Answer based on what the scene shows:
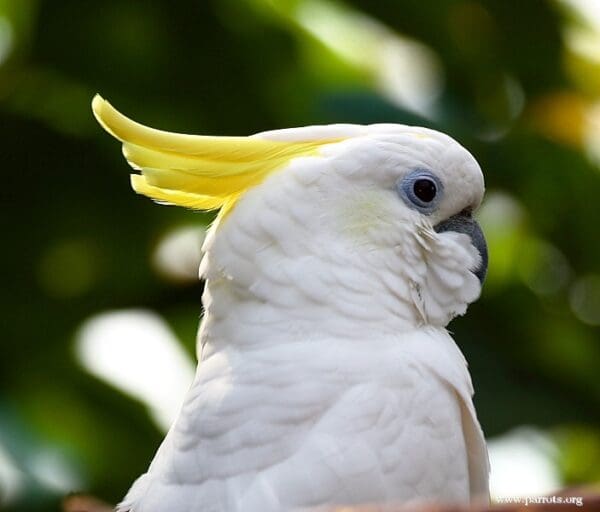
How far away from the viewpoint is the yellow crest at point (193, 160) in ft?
5.90

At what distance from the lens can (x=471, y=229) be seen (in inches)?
77.5

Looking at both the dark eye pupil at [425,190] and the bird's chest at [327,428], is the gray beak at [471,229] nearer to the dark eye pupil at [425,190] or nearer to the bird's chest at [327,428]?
the dark eye pupil at [425,190]

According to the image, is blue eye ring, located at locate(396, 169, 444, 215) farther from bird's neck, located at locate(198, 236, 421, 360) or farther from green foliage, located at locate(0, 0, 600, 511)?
green foliage, located at locate(0, 0, 600, 511)

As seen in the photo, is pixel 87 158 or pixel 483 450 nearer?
pixel 483 450

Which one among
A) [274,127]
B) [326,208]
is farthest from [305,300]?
[274,127]

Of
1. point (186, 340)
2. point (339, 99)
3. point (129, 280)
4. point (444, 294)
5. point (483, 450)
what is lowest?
point (483, 450)

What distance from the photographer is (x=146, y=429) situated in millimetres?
3418

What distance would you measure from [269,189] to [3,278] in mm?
2048

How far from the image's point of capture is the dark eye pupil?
1883mm

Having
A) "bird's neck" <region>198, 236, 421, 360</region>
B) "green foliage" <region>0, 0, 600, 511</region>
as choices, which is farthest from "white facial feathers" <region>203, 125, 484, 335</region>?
"green foliage" <region>0, 0, 600, 511</region>

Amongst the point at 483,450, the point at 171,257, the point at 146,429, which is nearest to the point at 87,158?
the point at 171,257

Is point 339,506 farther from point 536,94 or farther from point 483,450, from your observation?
point 536,94

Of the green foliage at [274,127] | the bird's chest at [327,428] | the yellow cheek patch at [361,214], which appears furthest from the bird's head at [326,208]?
the green foliage at [274,127]

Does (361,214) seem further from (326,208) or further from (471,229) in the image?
(471,229)
